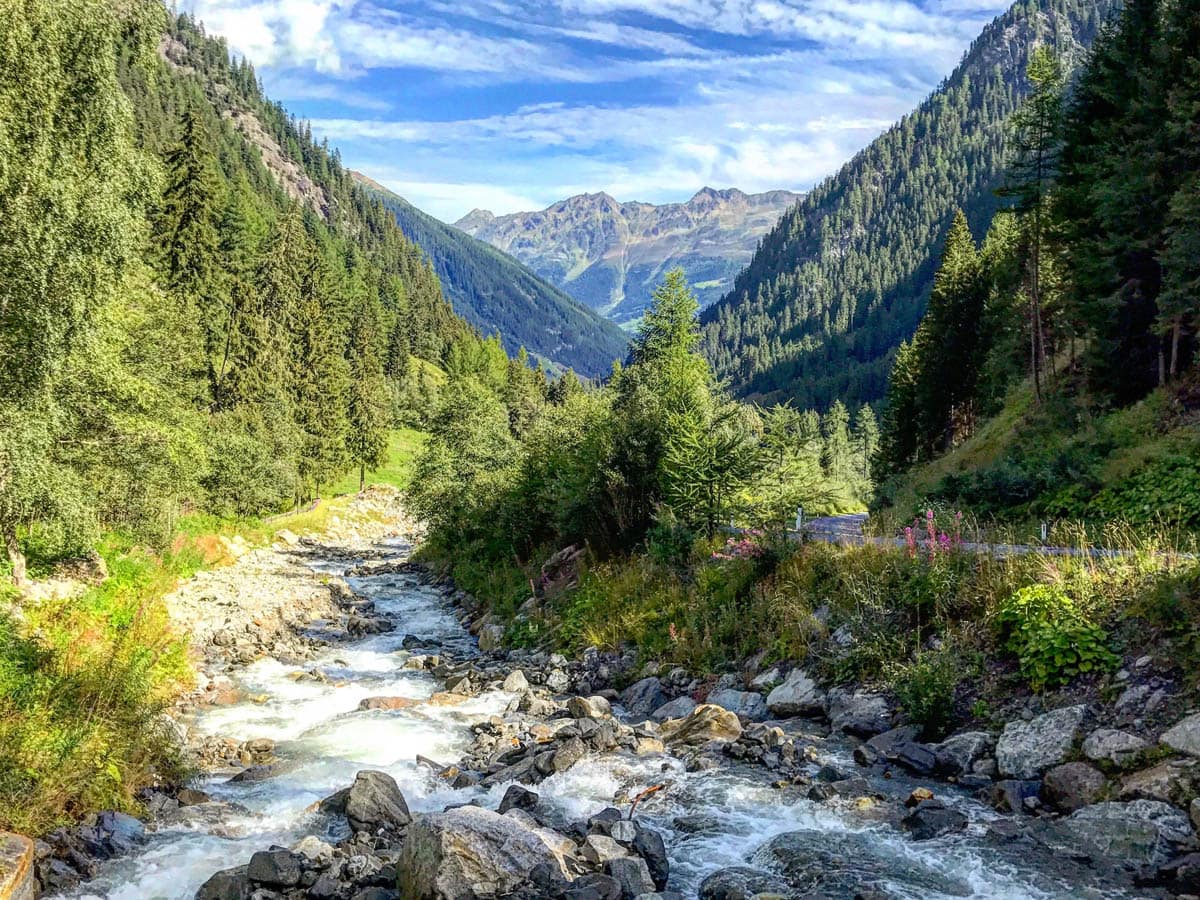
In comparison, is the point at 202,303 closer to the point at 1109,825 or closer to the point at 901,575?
the point at 901,575

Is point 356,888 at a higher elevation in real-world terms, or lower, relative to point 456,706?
higher

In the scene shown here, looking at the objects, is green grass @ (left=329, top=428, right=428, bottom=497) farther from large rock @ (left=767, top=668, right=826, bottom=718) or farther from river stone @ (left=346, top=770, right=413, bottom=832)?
river stone @ (left=346, top=770, right=413, bottom=832)

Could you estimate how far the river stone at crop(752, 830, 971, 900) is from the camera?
725 centimetres

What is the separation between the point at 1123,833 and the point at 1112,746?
1178 mm

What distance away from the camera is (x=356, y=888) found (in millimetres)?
7434

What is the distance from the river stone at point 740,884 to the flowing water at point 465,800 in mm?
210

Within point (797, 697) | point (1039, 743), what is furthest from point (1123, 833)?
point (797, 697)

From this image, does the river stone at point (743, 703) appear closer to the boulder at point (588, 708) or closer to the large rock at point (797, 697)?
the large rock at point (797, 697)

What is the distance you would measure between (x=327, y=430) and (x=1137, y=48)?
5889 centimetres

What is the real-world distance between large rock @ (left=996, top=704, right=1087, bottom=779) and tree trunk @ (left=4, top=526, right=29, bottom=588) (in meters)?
21.2

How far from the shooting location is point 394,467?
8262 centimetres

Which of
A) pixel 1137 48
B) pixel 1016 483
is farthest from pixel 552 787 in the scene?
pixel 1137 48

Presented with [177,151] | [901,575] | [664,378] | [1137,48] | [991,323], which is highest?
[177,151]

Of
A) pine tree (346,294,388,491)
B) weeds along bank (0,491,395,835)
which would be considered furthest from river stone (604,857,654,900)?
pine tree (346,294,388,491)
